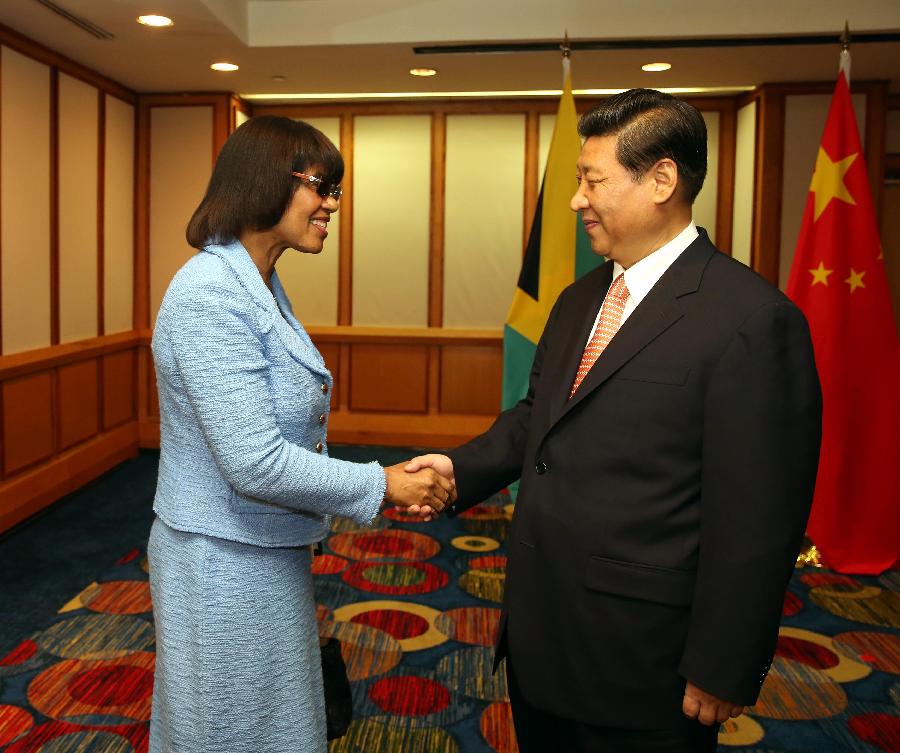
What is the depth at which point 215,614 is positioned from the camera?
1.64 metres

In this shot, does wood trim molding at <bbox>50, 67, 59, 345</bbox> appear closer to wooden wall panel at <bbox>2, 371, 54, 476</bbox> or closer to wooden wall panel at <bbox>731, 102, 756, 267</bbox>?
wooden wall panel at <bbox>2, 371, 54, 476</bbox>

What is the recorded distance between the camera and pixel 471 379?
267 inches

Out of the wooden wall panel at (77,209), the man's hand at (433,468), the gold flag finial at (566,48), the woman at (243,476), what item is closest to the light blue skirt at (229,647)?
the woman at (243,476)

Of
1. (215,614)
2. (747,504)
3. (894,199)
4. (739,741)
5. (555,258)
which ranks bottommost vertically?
(739,741)

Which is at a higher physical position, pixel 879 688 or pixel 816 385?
pixel 816 385

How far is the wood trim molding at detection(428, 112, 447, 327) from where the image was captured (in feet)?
21.7

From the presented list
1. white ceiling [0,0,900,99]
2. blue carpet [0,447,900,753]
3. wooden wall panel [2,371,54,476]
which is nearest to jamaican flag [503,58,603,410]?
white ceiling [0,0,900,99]

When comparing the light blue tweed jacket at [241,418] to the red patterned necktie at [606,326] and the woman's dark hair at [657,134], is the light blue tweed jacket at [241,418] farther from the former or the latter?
the woman's dark hair at [657,134]

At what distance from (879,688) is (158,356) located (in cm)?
277

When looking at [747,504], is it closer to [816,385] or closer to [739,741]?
[816,385]

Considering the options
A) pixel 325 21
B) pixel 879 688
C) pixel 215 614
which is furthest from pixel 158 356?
pixel 325 21

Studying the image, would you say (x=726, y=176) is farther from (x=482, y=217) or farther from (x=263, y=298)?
(x=263, y=298)

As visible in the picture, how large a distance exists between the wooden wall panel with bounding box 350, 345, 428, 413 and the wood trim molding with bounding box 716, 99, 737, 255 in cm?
237

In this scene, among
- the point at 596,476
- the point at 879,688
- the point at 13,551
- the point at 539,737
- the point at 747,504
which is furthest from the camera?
the point at 13,551
